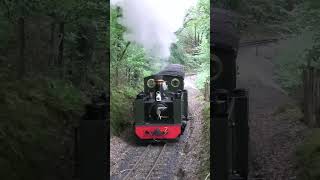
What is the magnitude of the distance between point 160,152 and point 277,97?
1634mm

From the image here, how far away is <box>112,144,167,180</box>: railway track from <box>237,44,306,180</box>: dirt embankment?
1.25 metres

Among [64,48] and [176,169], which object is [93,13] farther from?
[176,169]

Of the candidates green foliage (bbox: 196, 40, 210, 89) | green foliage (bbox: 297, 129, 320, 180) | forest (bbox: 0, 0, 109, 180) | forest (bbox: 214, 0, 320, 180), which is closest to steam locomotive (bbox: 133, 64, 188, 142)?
green foliage (bbox: 196, 40, 210, 89)

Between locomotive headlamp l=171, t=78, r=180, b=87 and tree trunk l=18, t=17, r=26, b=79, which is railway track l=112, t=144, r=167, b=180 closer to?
locomotive headlamp l=171, t=78, r=180, b=87

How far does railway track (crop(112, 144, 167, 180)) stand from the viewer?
404cm

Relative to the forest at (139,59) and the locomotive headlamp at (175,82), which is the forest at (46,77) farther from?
the locomotive headlamp at (175,82)

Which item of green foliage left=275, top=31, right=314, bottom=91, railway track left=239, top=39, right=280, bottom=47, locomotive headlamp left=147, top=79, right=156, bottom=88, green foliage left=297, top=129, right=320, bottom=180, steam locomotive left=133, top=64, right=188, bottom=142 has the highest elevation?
railway track left=239, top=39, right=280, bottom=47

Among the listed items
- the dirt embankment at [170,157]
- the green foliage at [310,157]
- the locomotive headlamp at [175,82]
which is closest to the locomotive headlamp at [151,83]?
the locomotive headlamp at [175,82]

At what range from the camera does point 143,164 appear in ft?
13.7

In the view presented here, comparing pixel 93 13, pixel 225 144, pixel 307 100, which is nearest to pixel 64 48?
pixel 93 13

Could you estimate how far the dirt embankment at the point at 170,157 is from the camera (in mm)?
4016

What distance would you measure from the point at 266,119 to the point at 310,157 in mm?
473

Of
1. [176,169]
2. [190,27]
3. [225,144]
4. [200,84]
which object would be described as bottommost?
[176,169]

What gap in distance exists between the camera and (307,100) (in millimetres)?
3203
